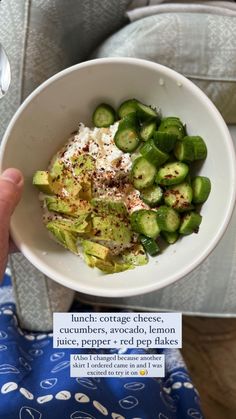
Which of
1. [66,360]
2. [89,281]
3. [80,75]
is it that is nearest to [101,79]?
[80,75]

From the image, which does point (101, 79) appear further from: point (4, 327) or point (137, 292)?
point (4, 327)

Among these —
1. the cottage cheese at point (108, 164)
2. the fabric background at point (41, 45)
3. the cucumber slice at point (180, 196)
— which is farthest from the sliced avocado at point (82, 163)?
the fabric background at point (41, 45)

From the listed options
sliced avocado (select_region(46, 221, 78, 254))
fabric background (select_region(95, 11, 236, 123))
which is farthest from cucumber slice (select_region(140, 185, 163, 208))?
fabric background (select_region(95, 11, 236, 123))

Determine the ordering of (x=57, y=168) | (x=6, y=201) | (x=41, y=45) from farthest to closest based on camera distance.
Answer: (x=41, y=45), (x=57, y=168), (x=6, y=201)

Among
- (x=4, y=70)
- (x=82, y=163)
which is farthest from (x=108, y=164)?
(x=4, y=70)

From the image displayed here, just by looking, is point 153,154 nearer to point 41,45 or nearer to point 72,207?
point 72,207

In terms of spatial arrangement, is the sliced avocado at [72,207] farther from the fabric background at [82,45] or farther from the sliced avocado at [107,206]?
the fabric background at [82,45]

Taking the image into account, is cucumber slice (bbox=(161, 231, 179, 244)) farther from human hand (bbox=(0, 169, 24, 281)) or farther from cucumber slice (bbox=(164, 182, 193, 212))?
human hand (bbox=(0, 169, 24, 281))
